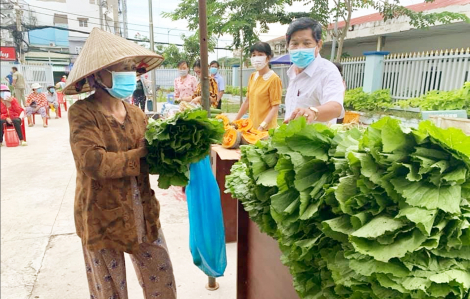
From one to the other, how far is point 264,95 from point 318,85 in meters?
0.98

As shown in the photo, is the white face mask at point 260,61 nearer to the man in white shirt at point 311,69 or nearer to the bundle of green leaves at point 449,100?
the man in white shirt at point 311,69

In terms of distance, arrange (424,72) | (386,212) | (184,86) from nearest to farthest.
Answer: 1. (386,212)
2. (184,86)
3. (424,72)

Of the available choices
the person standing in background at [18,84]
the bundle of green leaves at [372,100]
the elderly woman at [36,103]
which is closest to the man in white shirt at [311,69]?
the bundle of green leaves at [372,100]

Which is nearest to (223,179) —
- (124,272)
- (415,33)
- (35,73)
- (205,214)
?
(205,214)

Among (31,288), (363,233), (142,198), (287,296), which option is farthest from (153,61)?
(31,288)

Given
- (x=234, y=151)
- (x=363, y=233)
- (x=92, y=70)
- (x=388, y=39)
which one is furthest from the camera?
(x=388, y=39)

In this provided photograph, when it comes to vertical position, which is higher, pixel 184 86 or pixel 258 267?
pixel 184 86

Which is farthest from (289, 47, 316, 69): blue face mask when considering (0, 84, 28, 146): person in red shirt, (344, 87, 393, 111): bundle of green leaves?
(0, 84, 28, 146): person in red shirt

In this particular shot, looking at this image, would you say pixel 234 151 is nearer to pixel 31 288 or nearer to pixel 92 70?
pixel 92 70

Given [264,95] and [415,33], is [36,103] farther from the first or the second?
[415,33]

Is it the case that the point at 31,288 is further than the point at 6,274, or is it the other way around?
the point at 6,274

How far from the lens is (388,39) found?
11.0m

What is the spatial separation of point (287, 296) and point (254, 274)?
38cm

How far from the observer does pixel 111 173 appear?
1411 millimetres
